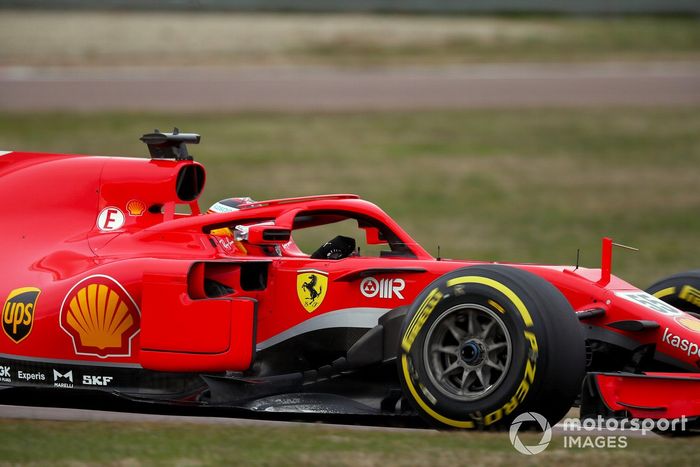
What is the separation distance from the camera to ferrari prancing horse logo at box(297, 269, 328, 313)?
6844 millimetres

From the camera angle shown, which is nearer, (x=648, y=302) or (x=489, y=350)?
(x=489, y=350)

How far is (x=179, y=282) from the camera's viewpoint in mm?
6746

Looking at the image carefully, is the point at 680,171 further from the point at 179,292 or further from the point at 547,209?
the point at 179,292

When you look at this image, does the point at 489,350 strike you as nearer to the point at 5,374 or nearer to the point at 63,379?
the point at 63,379

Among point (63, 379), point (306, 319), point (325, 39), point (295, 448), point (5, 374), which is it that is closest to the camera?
point (295, 448)

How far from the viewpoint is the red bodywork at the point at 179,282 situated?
6.63m

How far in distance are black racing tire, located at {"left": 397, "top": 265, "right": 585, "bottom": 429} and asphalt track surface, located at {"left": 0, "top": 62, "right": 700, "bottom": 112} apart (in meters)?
21.0

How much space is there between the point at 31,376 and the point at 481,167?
15.5 metres

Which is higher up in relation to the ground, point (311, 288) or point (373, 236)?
point (373, 236)

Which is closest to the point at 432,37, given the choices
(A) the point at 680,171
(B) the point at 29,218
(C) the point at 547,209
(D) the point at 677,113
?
(D) the point at 677,113

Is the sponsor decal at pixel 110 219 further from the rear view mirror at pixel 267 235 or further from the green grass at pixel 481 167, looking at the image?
the green grass at pixel 481 167

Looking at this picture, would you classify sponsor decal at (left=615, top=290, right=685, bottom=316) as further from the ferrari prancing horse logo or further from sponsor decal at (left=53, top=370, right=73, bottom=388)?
sponsor decal at (left=53, top=370, right=73, bottom=388)

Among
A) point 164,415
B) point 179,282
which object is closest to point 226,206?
point 179,282

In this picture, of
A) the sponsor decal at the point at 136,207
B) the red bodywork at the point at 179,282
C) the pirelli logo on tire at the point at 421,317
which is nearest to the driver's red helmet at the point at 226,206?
the red bodywork at the point at 179,282
